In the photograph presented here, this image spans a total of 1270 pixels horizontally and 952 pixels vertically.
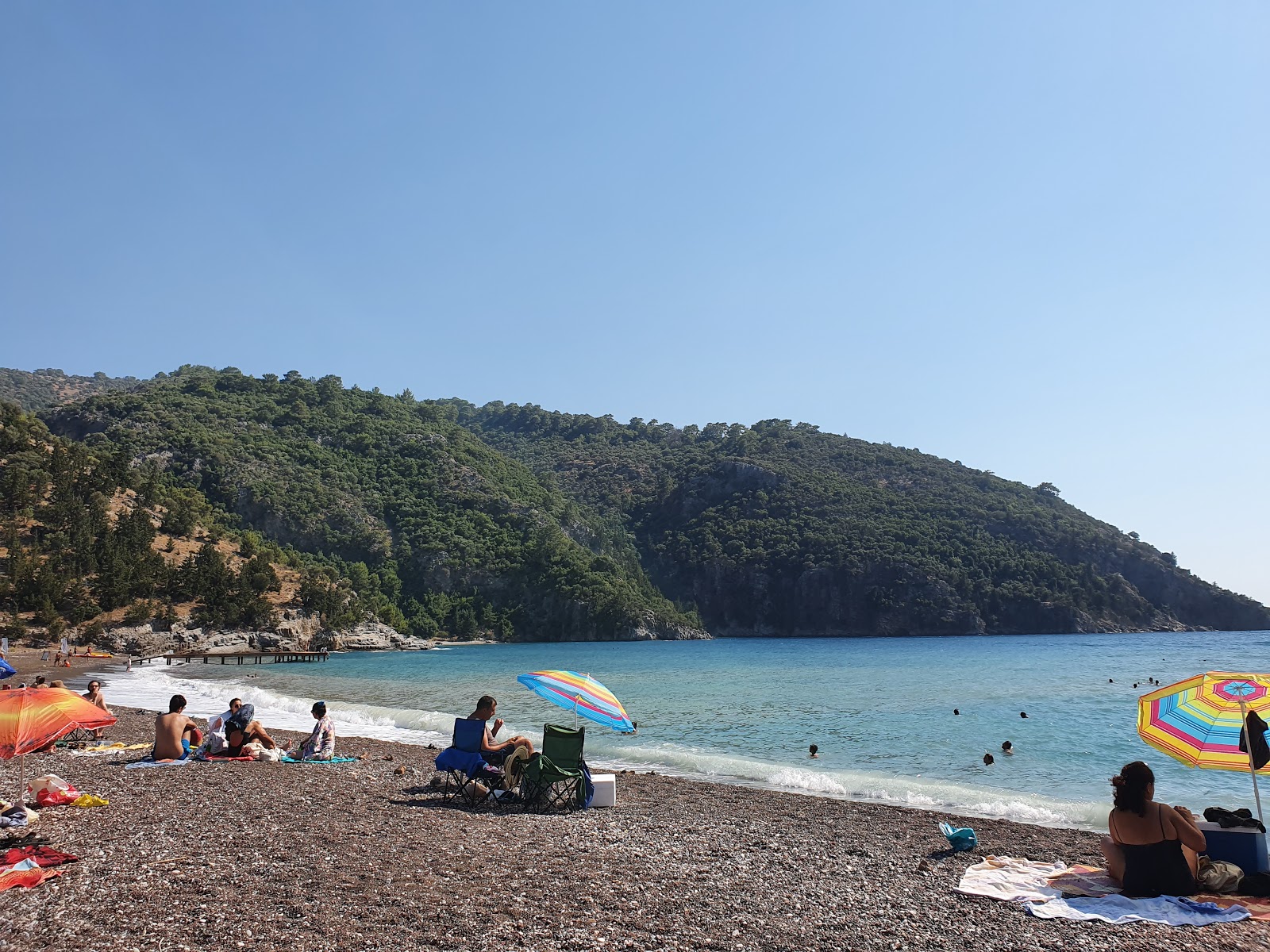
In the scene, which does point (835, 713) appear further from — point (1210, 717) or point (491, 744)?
point (1210, 717)

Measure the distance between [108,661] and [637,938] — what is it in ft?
169

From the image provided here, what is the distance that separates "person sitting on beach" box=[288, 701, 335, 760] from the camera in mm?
13398

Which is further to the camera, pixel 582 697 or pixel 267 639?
pixel 267 639

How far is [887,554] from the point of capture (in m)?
116

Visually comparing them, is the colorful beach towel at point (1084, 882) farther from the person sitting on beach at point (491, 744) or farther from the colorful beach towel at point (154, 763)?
the colorful beach towel at point (154, 763)

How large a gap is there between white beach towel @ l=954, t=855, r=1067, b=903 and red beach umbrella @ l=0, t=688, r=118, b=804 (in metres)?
9.56

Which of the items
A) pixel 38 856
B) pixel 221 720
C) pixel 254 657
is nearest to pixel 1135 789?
pixel 38 856

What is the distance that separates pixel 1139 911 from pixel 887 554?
4511 inches

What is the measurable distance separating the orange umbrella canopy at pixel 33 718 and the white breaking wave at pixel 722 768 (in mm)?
9467

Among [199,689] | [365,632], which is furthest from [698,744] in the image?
[365,632]

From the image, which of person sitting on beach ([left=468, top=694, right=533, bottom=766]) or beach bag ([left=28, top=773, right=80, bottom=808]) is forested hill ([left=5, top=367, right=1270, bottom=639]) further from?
beach bag ([left=28, top=773, right=80, bottom=808])

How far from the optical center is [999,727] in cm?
2338

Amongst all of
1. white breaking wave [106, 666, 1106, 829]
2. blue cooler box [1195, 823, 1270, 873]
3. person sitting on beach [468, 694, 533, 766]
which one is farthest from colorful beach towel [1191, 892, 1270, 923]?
person sitting on beach [468, 694, 533, 766]

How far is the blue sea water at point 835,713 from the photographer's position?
14633mm
